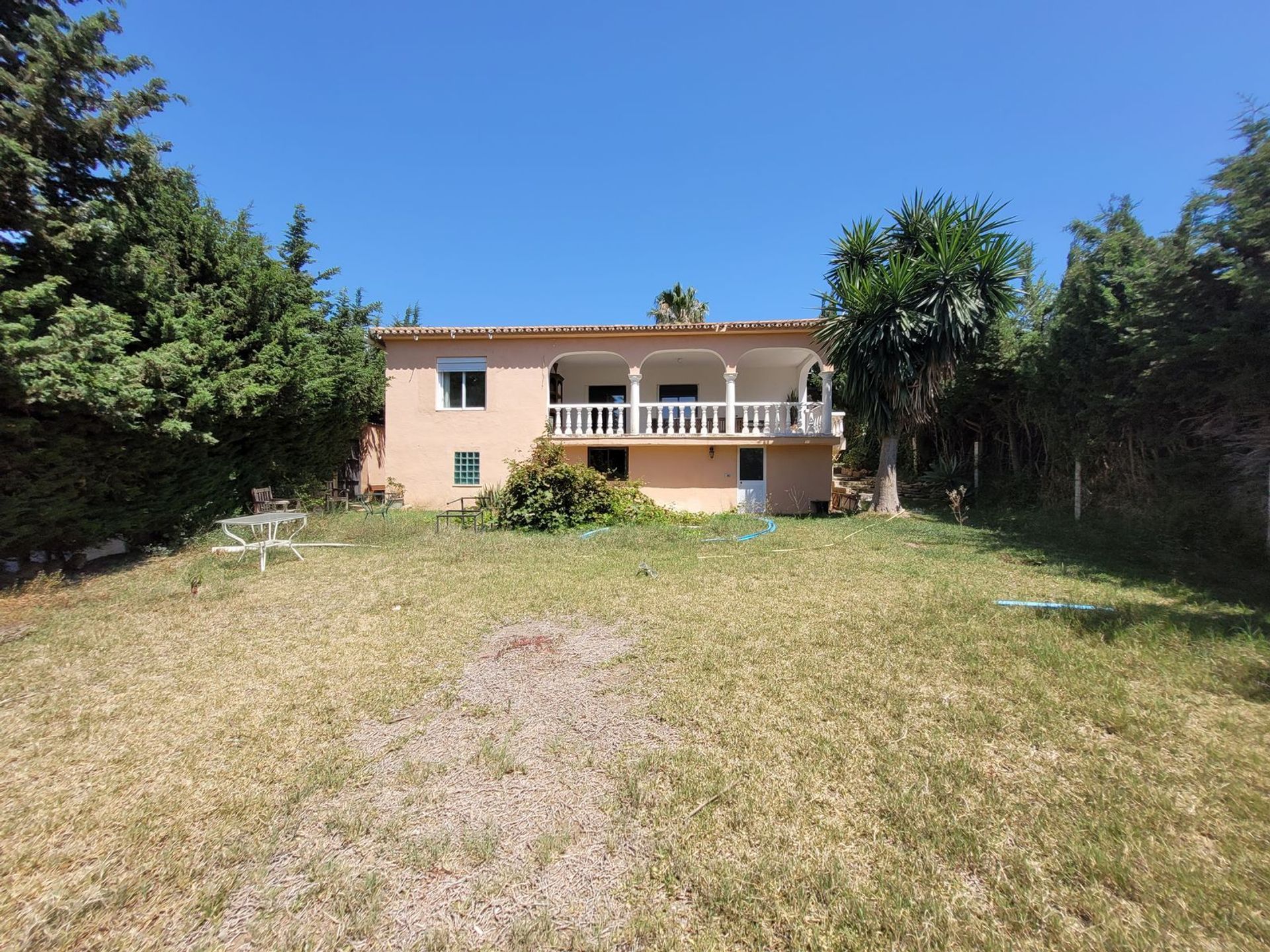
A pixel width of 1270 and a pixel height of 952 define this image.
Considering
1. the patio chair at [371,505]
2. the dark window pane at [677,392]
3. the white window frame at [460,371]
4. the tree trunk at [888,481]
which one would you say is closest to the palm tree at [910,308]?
the tree trunk at [888,481]

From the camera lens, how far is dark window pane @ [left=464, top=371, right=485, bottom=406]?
52.1 ft

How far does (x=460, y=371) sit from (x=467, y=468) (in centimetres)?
308

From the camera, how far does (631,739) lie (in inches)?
127

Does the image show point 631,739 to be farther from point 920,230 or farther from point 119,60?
point 920,230

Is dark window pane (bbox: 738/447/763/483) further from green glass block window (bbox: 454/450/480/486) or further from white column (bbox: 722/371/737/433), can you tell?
green glass block window (bbox: 454/450/480/486)

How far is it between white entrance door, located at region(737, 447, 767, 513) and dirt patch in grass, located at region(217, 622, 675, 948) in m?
11.8

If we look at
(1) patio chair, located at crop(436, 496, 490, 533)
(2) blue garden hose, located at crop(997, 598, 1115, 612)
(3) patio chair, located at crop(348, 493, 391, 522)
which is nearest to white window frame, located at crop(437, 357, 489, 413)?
(3) patio chair, located at crop(348, 493, 391, 522)

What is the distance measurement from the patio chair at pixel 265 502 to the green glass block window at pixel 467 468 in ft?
16.1

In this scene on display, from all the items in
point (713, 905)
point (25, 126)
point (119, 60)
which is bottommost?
point (713, 905)

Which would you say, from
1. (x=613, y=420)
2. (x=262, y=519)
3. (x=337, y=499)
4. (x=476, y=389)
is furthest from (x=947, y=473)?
(x=337, y=499)

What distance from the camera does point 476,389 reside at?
626 inches

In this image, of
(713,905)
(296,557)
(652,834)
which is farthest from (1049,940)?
(296,557)

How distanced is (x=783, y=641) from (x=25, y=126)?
10950 millimetres

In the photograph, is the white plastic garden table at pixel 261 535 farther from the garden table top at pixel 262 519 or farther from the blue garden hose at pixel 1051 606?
the blue garden hose at pixel 1051 606
